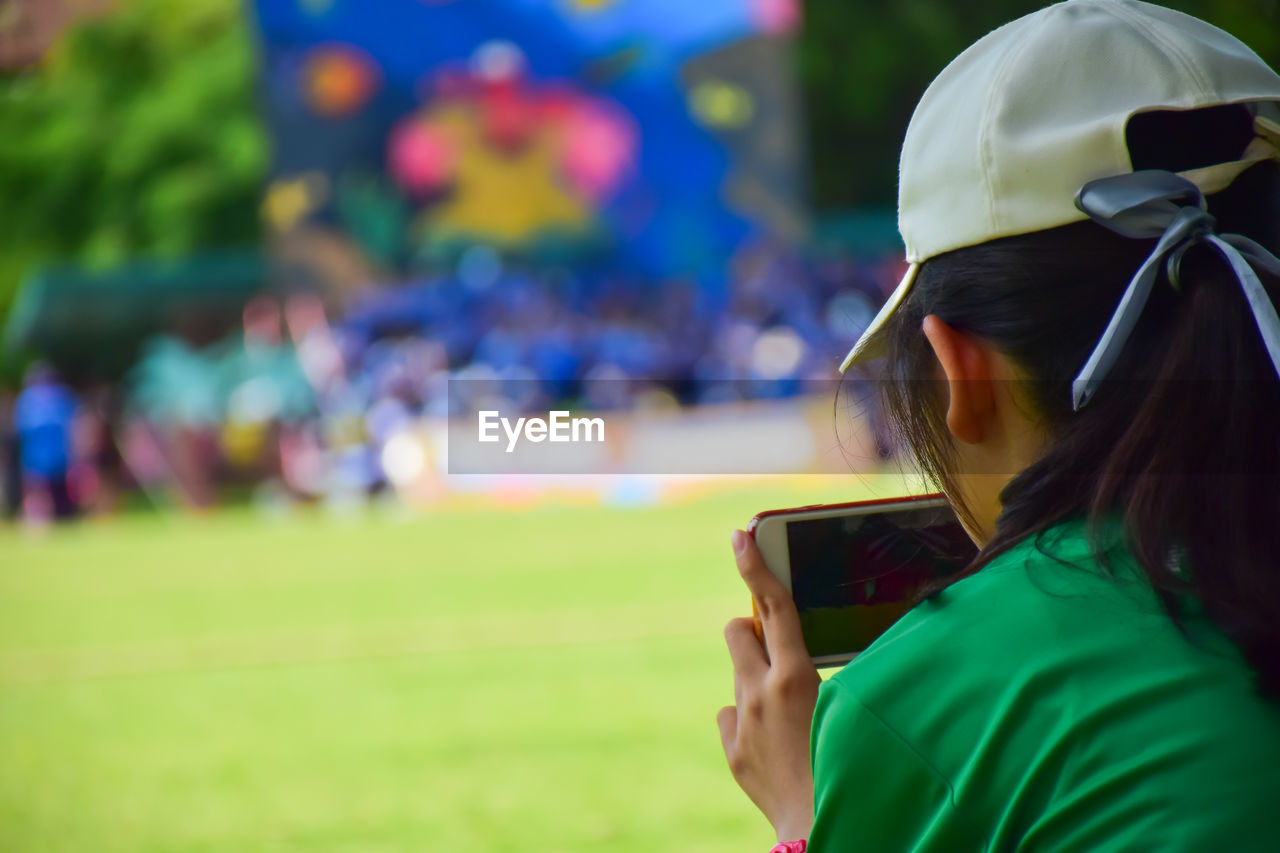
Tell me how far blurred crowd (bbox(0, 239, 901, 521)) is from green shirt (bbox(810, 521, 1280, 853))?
650 inches

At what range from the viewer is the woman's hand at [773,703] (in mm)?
1131

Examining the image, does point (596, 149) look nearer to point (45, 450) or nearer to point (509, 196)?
point (509, 196)

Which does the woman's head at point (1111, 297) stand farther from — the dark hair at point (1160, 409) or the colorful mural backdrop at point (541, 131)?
the colorful mural backdrop at point (541, 131)

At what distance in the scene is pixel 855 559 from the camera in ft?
3.98

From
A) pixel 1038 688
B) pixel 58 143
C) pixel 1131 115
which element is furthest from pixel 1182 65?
pixel 58 143

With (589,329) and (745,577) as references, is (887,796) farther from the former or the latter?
(589,329)

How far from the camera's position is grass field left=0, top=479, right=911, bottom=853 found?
4.30 metres

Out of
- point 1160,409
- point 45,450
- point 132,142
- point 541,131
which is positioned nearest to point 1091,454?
point 1160,409

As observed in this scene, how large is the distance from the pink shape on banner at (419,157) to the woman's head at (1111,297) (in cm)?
1961

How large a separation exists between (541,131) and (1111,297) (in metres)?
19.5

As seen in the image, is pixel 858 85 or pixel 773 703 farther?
pixel 858 85

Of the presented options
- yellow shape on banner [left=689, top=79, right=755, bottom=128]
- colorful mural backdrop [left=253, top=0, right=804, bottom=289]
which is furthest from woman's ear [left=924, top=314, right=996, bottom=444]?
yellow shape on banner [left=689, top=79, right=755, bottom=128]

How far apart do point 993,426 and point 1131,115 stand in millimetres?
241

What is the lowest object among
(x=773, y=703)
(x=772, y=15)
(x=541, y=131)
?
(x=773, y=703)
